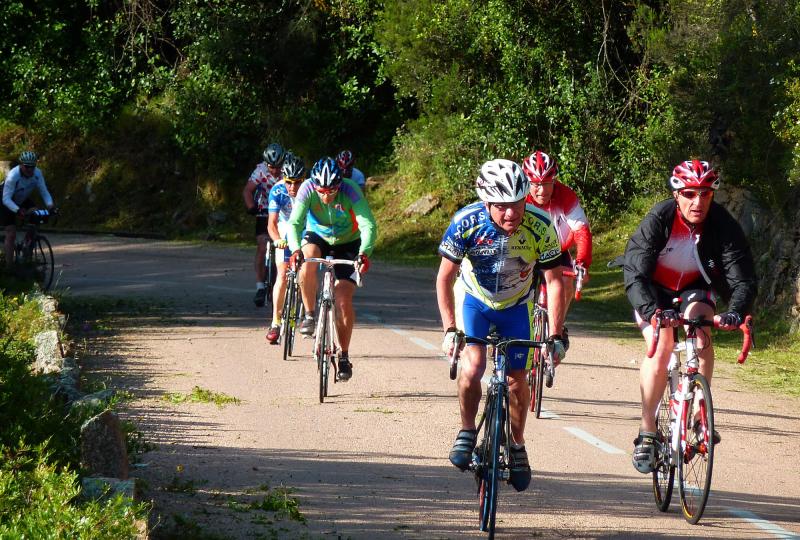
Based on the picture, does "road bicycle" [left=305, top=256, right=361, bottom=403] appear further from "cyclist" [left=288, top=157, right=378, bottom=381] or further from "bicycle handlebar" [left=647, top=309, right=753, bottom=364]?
"bicycle handlebar" [left=647, top=309, right=753, bottom=364]

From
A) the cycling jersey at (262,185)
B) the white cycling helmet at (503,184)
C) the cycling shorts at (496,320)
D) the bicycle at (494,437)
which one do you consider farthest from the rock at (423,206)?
the bicycle at (494,437)

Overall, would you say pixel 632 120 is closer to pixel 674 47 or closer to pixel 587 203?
pixel 587 203

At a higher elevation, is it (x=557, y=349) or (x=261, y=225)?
(x=557, y=349)

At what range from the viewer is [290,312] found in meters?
12.9

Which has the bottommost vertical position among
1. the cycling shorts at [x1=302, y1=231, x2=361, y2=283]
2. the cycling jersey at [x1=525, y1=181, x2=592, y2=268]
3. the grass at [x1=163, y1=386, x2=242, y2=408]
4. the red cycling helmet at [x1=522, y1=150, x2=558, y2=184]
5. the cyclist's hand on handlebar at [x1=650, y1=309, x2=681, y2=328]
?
the grass at [x1=163, y1=386, x2=242, y2=408]

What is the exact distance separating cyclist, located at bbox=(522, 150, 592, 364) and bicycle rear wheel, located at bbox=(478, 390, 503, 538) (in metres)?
3.71

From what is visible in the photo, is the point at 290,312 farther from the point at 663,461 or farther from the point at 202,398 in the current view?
the point at 663,461

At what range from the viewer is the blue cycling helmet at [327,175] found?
1098 cm

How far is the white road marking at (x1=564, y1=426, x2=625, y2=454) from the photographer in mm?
8727

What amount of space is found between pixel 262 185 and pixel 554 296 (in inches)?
402

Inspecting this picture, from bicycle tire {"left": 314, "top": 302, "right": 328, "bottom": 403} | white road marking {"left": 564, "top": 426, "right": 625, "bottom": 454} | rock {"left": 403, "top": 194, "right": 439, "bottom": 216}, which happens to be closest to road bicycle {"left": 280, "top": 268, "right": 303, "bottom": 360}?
bicycle tire {"left": 314, "top": 302, "right": 328, "bottom": 403}

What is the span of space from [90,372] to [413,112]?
2379 cm

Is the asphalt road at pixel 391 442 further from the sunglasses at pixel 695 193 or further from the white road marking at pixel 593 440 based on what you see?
the sunglasses at pixel 695 193

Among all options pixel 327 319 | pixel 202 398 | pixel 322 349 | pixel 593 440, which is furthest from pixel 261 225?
pixel 593 440
